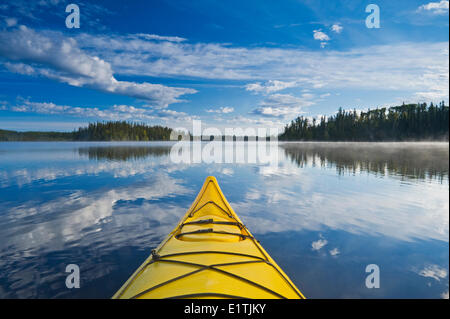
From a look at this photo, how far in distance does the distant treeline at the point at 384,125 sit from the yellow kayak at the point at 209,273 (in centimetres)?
11481

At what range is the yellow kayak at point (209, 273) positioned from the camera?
2.80 meters

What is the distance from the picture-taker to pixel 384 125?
97.2 meters

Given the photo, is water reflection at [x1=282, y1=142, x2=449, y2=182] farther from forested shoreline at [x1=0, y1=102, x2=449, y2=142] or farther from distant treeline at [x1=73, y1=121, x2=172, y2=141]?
distant treeline at [x1=73, y1=121, x2=172, y2=141]

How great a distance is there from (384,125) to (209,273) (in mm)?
118496

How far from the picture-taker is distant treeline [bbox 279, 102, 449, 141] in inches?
3415

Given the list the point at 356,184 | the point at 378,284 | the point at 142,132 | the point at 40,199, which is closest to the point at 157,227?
the point at 378,284

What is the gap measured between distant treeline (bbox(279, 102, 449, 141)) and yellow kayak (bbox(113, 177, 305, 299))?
115 metres

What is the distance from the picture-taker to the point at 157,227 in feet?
22.6
